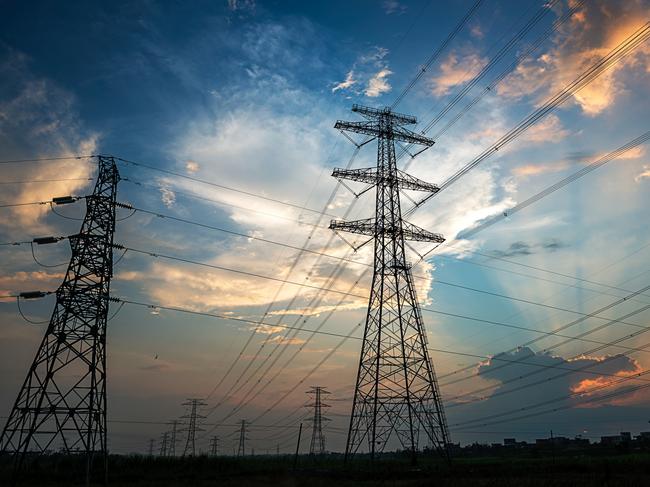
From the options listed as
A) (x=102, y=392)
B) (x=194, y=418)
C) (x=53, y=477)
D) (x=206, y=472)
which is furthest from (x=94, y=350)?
(x=194, y=418)

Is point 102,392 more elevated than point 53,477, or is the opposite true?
point 102,392

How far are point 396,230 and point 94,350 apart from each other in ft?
74.7

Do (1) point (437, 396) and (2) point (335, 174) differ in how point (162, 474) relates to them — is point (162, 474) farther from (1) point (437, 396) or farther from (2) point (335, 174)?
(2) point (335, 174)

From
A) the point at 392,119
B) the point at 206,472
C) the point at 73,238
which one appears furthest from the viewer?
the point at 206,472

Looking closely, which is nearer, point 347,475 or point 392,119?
point 347,475

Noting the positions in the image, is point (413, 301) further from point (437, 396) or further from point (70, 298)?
point (70, 298)

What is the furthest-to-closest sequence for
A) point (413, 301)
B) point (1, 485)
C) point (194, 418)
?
point (194, 418), point (413, 301), point (1, 485)

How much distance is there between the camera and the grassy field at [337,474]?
25.9 metres

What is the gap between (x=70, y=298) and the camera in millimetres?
28812

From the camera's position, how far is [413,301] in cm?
3403

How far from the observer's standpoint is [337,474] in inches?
1272

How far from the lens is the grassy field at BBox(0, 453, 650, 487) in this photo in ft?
85.0

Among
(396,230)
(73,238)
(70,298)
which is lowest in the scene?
(70,298)

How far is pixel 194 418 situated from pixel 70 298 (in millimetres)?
75007
